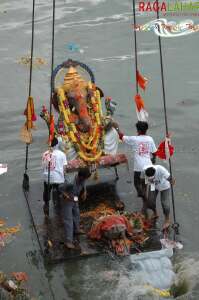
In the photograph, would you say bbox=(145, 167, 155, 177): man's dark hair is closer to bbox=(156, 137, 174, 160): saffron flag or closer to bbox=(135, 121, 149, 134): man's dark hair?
bbox=(156, 137, 174, 160): saffron flag

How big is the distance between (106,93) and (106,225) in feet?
27.1

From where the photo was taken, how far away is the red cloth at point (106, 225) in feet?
33.6

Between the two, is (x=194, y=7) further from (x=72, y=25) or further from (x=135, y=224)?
(x=135, y=224)

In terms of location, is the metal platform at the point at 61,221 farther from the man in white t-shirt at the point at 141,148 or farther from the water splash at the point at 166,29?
the water splash at the point at 166,29

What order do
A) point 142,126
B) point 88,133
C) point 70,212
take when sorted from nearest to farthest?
point 70,212
point 142,126
point 88,133

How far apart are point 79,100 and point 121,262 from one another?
13.3ft

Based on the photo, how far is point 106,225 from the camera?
1024 centimetres

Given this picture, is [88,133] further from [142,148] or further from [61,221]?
[61,221]

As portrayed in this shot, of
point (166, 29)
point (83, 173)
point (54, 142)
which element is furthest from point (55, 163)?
point (166, 29)

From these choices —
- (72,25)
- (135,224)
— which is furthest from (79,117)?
(72,25)

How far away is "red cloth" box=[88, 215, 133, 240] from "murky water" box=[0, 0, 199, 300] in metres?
0.53

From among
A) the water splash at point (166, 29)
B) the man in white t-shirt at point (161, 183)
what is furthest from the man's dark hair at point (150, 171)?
the water splash at point (166, 29)

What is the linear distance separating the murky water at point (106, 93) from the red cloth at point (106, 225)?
53cm

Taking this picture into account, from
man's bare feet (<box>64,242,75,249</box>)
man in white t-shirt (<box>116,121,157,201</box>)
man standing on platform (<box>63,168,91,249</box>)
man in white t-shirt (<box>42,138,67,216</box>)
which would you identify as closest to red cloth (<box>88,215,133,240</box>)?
man standing on platform (<box>63,168,91,249</box>)
